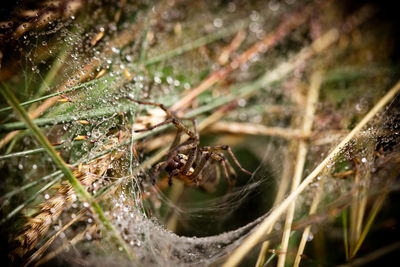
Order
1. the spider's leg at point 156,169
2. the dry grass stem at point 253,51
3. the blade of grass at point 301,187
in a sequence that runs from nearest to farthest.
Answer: the blade of grass at point 301,187 < the spider's leg at point 156,169 < the dry grass stem at point 253,51

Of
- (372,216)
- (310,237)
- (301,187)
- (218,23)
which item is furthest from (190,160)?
(218,23)

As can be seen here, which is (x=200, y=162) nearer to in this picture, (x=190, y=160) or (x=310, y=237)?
(x=190, y=160)

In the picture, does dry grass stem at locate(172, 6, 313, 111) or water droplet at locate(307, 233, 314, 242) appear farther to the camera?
dry grass stem at locate(172, 6, 313, 111)

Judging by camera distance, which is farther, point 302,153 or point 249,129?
point 249,129

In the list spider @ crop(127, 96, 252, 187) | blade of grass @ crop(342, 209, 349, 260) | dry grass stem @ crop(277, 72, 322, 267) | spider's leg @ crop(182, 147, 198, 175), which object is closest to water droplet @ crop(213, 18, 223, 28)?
dry grass stem @ crop(277, 72, 322, 267)

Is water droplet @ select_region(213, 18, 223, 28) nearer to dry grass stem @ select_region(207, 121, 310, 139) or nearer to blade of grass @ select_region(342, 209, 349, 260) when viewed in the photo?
dry grass stem @ select_region(207, 121, 310, 139)

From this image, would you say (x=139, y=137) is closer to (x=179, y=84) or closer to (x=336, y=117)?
(x=179, y=84)

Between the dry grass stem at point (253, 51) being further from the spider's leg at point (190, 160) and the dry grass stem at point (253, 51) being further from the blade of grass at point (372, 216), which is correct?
the blade of grass at point (372, 216)

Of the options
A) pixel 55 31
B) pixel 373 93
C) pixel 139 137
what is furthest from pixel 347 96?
pixel 55 31

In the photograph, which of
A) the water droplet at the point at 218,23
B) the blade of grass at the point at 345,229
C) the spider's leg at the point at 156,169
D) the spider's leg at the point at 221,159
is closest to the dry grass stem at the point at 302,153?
the blade of grass at the point at 345,229

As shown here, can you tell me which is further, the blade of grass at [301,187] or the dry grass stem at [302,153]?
the dry grass stem at [302,153]

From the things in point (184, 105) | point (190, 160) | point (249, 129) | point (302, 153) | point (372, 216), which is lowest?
point (372, 216)

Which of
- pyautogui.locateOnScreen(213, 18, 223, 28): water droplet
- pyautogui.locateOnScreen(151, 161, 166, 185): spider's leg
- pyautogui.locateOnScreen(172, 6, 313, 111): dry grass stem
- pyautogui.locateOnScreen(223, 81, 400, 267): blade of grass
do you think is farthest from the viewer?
pyautogui.locateOnScreen(213, 18, 223, 28): water droplet

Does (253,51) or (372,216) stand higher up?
(253,51)
